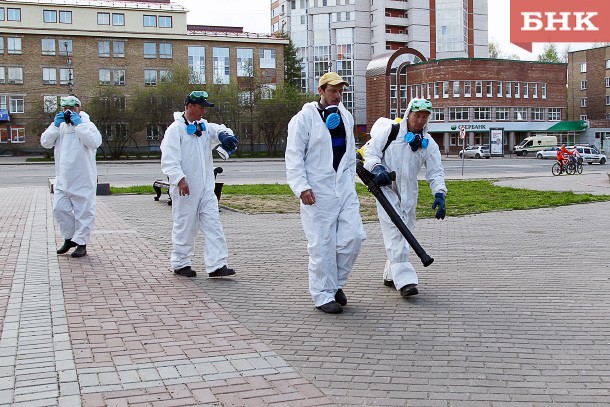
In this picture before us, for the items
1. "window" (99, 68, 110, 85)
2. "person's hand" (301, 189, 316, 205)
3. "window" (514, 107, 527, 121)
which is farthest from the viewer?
"window" (514, 107, 527, 121)

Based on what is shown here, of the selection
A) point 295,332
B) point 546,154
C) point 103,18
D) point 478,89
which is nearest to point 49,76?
point 103,18

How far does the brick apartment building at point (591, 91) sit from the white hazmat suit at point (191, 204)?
287 ft

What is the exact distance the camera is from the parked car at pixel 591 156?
55.5 m

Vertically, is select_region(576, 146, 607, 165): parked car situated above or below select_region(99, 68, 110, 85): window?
below

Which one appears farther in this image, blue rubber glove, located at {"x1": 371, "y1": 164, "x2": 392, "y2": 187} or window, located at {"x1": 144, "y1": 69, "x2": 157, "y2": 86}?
window, located at {"x1": 144, "y1": 69, "x2": 157, "y2": 86}

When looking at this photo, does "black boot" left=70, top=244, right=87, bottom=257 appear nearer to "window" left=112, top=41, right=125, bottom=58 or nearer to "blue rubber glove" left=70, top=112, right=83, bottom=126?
"blue rubber glove" left=70, top=112, right=83, bottom=126

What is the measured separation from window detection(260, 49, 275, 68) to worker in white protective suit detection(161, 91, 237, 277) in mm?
76295

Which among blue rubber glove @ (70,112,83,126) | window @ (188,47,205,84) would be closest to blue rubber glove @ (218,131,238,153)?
blue rubber glove @ (70,112,83,126)

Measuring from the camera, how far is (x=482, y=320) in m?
6.27

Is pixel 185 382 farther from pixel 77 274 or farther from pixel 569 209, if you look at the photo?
pixel 569 209

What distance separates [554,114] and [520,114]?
532 centimetres

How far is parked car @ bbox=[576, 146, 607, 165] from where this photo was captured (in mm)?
55469

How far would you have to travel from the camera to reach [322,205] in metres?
6.55

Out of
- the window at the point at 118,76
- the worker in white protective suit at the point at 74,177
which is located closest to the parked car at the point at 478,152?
the window at the point at 118,76
